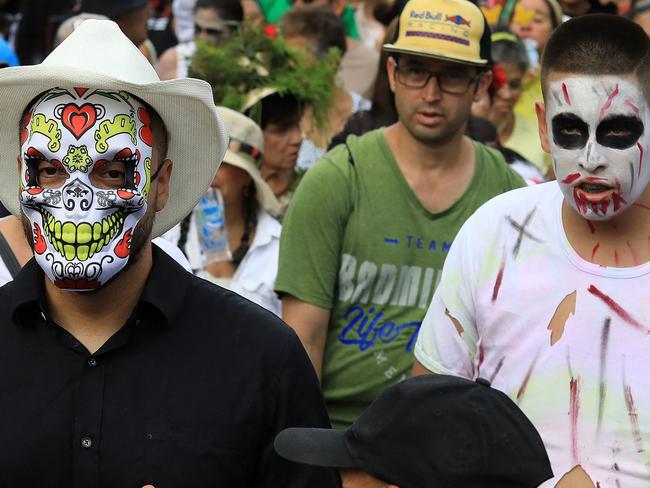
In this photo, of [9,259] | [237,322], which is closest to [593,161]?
[237,322]

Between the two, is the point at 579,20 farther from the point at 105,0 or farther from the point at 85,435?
the point at 105,0

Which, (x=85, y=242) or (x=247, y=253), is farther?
(x=247, y=253)

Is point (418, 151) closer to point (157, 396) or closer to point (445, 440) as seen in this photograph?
point (157, 396)

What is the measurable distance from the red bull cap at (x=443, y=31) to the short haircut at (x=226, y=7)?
435cm

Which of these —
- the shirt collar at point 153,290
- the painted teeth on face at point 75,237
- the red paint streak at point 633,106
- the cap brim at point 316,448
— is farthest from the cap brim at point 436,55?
the cap brim at point 316,448

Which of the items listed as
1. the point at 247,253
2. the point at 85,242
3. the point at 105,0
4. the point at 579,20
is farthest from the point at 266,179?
the point at 85,242

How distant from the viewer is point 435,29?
563cm

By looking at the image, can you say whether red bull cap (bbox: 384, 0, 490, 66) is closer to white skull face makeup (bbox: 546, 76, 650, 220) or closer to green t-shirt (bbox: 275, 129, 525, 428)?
green t-shirt (bbox: 275, 129, 525, 428)

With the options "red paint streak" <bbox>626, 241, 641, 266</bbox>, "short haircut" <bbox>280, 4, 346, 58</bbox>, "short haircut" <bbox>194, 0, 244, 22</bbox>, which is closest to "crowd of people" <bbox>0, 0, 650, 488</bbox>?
"red paint streak" <bbox>626, 241, 641, 266</bbox>

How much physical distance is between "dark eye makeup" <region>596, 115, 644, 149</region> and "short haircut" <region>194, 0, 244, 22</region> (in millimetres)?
6264

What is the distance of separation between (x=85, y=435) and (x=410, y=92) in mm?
2619

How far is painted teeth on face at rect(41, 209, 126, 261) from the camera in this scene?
11.3ft

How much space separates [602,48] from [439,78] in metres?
1.63

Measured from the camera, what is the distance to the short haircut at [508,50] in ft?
27.8
